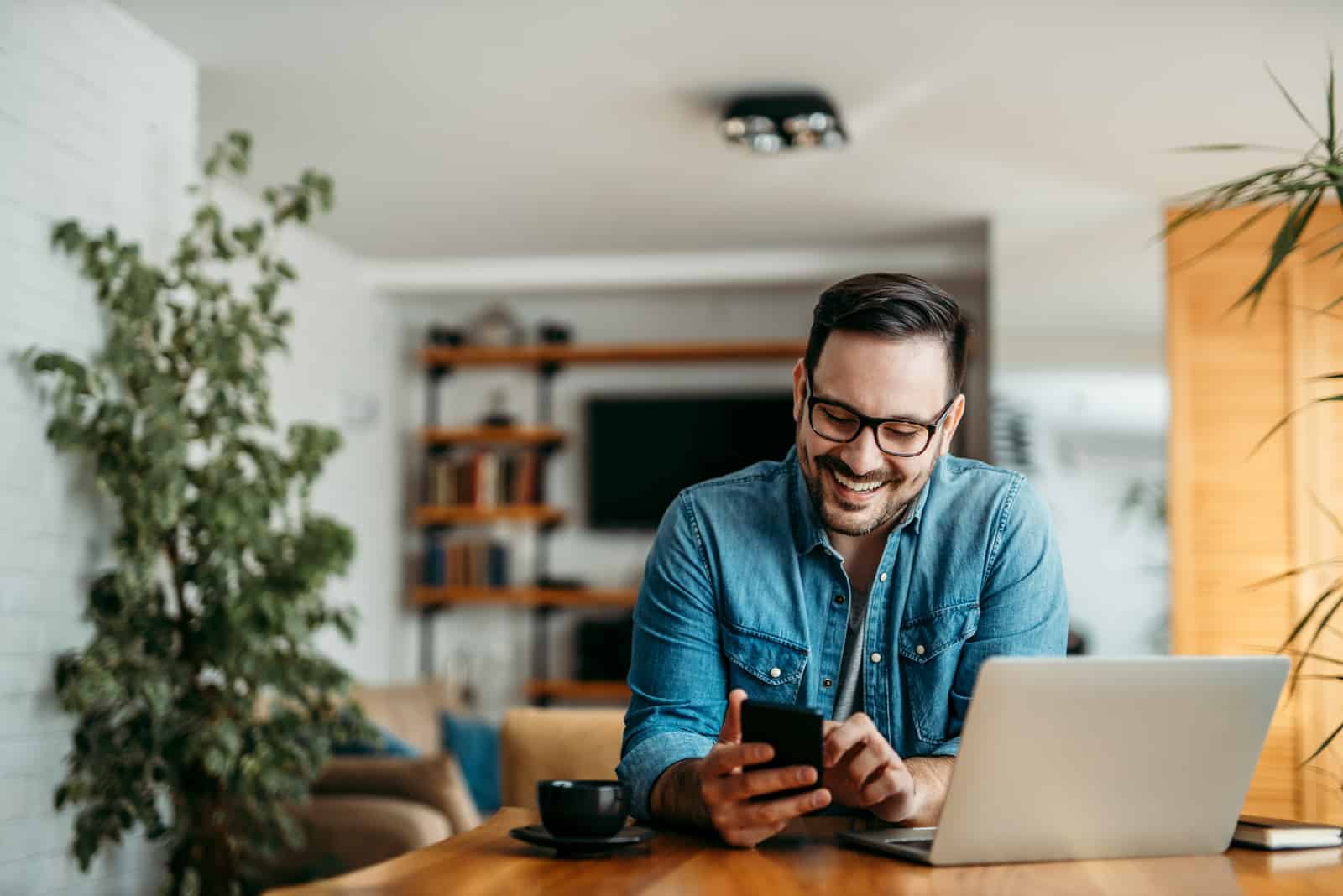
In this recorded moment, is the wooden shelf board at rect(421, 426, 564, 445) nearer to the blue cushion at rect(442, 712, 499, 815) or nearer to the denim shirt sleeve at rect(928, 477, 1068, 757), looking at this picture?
the blue cushion at rect(442, 712, 499, 815)

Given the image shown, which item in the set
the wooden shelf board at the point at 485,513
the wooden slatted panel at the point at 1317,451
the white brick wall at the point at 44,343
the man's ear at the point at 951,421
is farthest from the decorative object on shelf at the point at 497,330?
the man's ear at the point at 951,421

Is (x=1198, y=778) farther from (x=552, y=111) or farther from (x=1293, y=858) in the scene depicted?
(x=552, y=111)

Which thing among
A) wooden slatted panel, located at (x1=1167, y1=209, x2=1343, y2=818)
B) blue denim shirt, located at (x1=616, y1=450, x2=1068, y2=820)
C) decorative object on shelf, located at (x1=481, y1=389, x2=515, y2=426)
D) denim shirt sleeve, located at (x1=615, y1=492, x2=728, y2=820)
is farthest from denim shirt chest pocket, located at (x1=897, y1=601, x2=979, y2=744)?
decorative object on shelf, located at (x1=481, y1=389, x2=515, y2=426)

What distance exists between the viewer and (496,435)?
6480 mm

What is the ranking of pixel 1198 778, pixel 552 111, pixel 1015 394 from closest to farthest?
pixel 1198 778 → pixel 552 111 → pixel 1015 394

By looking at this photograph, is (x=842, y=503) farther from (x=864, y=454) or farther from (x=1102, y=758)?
(x=1102, y=758)

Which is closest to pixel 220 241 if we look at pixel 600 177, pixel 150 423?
pixel 150 423

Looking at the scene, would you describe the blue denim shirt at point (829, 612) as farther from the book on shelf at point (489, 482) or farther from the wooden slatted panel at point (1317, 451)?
the book on shelf at point (489, 482)

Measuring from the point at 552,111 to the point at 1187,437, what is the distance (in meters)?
2.62

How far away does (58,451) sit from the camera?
2.98 meters

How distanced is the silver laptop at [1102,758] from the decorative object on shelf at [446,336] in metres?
5.52

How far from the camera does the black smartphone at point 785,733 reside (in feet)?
4.04

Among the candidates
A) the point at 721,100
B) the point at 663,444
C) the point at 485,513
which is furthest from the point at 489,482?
the point at 721,100

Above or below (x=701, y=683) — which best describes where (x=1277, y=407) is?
above
